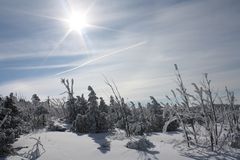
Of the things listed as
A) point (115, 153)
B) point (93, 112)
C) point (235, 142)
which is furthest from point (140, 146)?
point (93, 112)

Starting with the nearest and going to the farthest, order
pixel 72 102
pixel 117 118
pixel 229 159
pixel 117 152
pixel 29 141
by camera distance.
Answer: pixel 229 159, pixel 117 152, pixel 29 141, pixel 72 102, pixel 117 118

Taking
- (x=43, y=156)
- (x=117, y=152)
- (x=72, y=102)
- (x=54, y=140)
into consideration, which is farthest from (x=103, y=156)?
(x=72, y=102)

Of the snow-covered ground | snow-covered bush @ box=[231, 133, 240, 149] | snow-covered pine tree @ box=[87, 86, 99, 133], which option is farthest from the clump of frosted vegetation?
snow-covered pine tree @ box=[87, 86, 99, 133]

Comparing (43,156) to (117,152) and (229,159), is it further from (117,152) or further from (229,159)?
(229,159)

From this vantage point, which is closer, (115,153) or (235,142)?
(115,153)

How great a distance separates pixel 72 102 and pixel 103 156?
83.8 feet

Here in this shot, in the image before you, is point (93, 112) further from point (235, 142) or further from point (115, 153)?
point (235, 142)

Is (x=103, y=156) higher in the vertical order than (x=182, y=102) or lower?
lower

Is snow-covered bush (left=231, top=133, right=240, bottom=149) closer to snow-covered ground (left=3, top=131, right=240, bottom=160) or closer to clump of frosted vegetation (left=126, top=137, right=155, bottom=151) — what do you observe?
snow-covered ground (left=3, top=131, right=240, bottom=160)

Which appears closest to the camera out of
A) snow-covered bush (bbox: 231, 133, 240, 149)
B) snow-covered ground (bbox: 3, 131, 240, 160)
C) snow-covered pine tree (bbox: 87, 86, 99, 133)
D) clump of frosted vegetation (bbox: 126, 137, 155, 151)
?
snow-covered ground (bbox: 3, 131, 240, 160)

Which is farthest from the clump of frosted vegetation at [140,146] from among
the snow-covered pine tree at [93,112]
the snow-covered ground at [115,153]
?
the snow-covered pine tree at [93,112]

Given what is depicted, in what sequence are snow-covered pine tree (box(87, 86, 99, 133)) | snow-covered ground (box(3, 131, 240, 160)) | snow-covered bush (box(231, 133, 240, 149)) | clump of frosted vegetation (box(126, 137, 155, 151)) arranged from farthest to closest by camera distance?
snow-covered pine tree (box(87, 86, 99, 133))
snow-covered bush (box(231, 133, 240, 149))
clump of frosted vegetation (box(126, 137, 155, 151))
snow-covered ground (box(3, 131, 240, 160))

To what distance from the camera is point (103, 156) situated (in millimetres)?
17891

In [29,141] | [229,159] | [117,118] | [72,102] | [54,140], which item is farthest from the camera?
[117,118]
